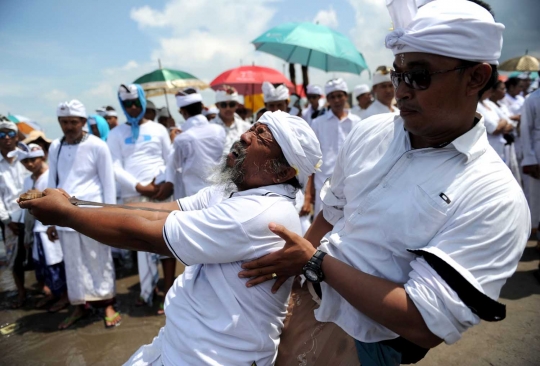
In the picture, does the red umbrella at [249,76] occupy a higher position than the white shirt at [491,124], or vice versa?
the red umbrella at [249,76]

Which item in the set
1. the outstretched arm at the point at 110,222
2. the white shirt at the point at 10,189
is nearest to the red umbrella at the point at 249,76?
the white shirt at the point at 10,189

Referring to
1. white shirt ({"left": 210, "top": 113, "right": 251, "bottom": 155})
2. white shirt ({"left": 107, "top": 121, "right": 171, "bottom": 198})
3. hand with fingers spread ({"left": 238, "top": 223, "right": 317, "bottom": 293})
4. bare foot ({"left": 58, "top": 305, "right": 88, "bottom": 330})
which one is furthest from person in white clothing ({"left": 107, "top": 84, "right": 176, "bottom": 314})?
hand with fingers spread ({"left": 238, "top": 223, "right": 317, "bottom": 293})

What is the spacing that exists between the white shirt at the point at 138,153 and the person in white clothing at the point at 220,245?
308cm

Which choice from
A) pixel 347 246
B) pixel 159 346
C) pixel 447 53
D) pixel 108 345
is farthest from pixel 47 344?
pixel 447 53

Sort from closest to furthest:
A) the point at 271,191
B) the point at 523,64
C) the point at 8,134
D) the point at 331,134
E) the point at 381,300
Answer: the point at 381,300
the point at 271,191
the point at 8,134
the point at 331,134
the point at 523,64

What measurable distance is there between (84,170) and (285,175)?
3.11 metres

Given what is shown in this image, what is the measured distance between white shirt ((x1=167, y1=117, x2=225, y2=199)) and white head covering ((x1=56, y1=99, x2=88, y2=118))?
3.58 feet

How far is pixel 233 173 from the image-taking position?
189 cm

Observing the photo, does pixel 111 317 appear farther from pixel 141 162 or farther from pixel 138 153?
pixel 138 153

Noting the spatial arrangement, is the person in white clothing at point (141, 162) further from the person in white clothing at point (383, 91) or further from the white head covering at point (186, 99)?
the person in white clothing at point (383, 91)

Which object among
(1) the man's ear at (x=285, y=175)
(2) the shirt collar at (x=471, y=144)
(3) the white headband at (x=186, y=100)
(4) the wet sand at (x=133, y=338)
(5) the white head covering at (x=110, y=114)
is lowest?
(4) the wet sand at (x=133, y=338)

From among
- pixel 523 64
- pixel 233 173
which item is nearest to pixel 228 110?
pixel 233 173

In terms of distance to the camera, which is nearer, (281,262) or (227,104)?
Result: (281,262)

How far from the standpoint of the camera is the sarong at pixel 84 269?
4148 millimetres
